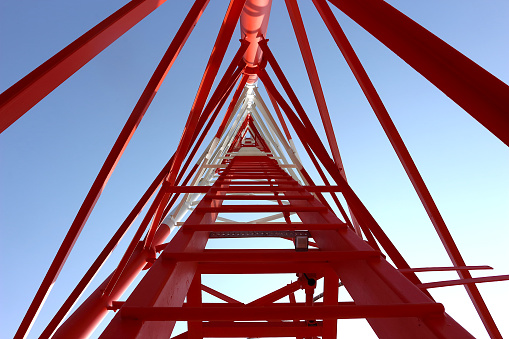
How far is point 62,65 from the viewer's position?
66.3 inches

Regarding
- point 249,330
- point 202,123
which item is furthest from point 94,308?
point 202,123

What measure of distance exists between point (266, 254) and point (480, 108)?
4.62 ft

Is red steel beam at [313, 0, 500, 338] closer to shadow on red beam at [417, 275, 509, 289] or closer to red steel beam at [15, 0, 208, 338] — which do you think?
shadow on red beam at [417, 275, 509, 289]

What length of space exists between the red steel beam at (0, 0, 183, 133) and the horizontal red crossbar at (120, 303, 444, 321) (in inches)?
38.7

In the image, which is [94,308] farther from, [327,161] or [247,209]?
[327,161]

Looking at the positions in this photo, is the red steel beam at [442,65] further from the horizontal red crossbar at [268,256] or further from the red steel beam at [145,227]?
the red steel beam at [145,227]

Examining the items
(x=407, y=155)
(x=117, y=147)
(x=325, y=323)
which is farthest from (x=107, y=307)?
(x=407, y=155)

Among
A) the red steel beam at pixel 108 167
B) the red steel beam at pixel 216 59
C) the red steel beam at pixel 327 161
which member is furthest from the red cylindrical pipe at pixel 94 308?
the red steel beam at pixel 327 161

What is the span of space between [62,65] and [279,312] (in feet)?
4.99

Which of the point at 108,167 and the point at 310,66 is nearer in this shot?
the point at 108,167

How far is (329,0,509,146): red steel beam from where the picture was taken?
1.47 m

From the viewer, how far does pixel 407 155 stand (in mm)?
2959

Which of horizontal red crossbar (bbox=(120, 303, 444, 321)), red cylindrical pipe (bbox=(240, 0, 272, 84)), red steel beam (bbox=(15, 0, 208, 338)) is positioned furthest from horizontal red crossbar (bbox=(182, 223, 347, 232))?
red cylindrical pipe (bbox=(240, 0, 272, 84))

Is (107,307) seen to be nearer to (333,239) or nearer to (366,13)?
(333,239)
